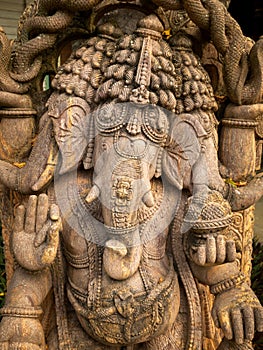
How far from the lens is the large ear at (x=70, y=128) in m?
1.78

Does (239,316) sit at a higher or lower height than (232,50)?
lower

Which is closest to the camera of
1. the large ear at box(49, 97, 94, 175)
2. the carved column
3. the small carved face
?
the small carved face

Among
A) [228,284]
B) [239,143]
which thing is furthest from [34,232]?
[239,143]

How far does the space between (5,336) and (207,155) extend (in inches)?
42.1

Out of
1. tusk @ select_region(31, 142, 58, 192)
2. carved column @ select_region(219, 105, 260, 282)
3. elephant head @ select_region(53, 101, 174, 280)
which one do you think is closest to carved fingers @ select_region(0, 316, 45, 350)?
elephant head @ select_region(53, 101, 174, 280)

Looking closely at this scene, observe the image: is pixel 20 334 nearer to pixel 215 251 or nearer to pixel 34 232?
pixel 34 232

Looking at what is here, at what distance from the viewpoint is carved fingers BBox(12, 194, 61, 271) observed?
166 centimetres

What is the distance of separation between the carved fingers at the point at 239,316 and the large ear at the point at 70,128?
82 centimetres

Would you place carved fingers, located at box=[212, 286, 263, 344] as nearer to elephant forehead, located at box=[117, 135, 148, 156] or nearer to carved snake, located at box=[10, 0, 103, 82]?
elephant forehead, located at box=[117, 135, 148, 156]

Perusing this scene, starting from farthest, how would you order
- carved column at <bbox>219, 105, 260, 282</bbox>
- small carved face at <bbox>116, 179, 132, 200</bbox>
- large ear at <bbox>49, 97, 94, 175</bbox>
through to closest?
carved column at <bbox>219, 105, 260, 282</bbox> < large ear at <bbox>49, 97, 94, 175</bbox> < small carved face at <bbox>116, 179, 132, 200</bbox>

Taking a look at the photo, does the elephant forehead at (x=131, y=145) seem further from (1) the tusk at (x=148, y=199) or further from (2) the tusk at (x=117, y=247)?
(2) the tusk at (x=117, y=247)

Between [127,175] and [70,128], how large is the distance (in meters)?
0.32

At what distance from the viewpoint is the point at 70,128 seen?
5.87ft

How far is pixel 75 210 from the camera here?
1.84 m
